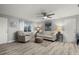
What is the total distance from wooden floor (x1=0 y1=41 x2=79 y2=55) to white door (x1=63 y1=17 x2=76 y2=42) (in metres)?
0.18

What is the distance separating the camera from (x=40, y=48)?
2.51m

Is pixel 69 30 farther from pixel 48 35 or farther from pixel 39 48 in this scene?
pixel 39 48

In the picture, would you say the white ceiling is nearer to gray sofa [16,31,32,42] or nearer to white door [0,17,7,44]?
white door [0,17,7,44]

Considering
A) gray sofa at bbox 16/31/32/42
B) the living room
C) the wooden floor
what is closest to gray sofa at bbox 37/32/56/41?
the living room

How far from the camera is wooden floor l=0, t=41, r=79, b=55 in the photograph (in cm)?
237

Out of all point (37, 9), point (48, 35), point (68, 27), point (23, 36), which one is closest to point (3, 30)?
point (23, 36)

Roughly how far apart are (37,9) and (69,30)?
3.72 feet

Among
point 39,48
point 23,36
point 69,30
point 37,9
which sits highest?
point 37,9

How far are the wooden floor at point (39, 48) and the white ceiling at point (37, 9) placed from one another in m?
0.83

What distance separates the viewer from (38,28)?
103 inches

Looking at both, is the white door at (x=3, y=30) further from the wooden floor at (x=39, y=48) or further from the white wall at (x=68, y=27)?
the white wall at (x=68, y=27)
